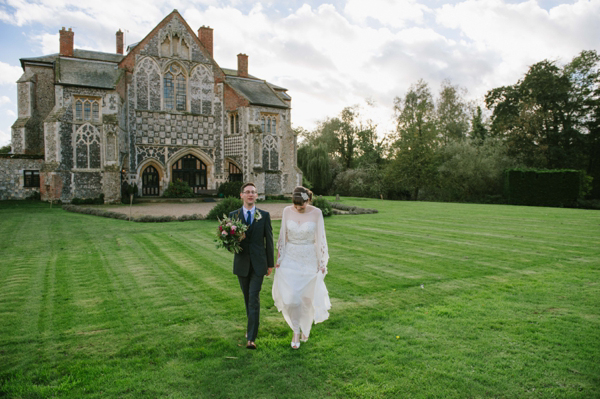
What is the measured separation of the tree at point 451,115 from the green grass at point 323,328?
40.0m

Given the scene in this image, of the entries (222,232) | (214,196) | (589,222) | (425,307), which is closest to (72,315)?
(222,232)

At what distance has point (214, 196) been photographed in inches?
1216

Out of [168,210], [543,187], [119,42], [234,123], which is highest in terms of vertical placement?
[119,42]

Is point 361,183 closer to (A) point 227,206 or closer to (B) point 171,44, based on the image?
(B) point 171,44

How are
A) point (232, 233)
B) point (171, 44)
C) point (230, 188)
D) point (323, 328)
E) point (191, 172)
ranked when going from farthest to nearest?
point (191, 172) < point (171, 44) < point (230, 188) < point (323, 328) < point (232, 233)

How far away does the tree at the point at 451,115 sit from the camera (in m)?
48.2

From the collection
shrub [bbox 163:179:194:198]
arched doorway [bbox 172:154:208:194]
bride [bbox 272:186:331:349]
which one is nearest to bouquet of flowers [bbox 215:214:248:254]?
bride [bbox 272:186:331:349]

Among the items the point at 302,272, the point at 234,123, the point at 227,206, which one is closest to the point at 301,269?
the point at 302,272

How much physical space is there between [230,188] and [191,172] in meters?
4.09

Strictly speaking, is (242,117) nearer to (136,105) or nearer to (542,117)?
(136,105)

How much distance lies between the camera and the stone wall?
2744cm

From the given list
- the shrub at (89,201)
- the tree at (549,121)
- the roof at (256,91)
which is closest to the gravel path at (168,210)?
the shrub at (89,201)

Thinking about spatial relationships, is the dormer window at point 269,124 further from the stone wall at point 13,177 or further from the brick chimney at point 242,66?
the stone wall at point 13,177

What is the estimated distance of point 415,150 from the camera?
40.6 meters
